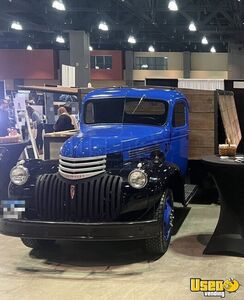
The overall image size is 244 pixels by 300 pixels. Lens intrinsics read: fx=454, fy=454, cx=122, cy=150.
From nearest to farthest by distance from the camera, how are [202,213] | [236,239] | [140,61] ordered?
[236,239] < [202,213] < [140,61]

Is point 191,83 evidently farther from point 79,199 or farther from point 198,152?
point 79,199

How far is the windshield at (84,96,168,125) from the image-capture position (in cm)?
568

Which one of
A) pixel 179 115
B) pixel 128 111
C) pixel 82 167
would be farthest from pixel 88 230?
pixel 179 115

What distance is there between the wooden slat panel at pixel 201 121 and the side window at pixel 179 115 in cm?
63

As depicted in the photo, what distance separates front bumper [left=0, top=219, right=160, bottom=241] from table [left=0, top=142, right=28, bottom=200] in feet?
7.30

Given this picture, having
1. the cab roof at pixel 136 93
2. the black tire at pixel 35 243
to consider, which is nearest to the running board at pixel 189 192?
the cab roof at pixel 136 93

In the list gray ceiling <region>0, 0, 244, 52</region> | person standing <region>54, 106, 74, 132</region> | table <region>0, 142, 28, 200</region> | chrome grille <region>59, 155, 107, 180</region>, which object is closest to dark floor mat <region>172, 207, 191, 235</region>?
chrome grille <region>59, 155, 107, 180</region>

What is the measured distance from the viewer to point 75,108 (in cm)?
1347

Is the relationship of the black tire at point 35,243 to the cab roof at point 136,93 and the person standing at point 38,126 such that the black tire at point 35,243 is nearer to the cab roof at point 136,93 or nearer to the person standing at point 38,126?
the cab roof at point 136,93

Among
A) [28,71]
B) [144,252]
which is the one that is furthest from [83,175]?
[28,71]

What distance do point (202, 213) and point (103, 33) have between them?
71.4 ft

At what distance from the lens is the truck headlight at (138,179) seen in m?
4.33

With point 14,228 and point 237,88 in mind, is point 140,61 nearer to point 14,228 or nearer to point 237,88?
point 237,88

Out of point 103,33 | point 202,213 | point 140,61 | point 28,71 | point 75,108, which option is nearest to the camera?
point 202,213
